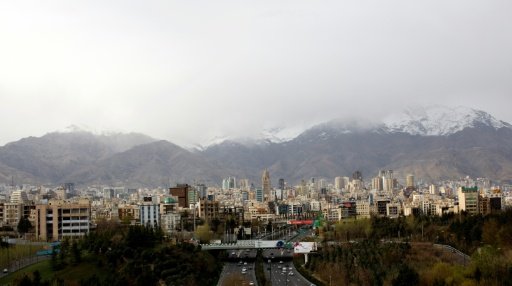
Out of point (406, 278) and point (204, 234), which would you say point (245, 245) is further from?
point (406, 278)

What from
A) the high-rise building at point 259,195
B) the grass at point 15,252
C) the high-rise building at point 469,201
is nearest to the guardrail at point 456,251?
the high-rise building at point 469,201

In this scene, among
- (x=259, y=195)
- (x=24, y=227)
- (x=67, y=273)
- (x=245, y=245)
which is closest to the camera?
(x=67, y=273)

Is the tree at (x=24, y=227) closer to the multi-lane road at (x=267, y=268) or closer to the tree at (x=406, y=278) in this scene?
the multi-lane road at (x=267, y=268)

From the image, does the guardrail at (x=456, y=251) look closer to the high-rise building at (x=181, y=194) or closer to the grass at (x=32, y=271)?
the grass at (x=32, y=271)

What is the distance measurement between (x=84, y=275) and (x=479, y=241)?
32374mm

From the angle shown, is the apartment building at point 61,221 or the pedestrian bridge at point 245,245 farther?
the apartment building at point 61,221

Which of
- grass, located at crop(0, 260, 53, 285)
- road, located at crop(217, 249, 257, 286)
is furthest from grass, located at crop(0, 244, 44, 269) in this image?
road, located at crop(217, 249, 257, 286)

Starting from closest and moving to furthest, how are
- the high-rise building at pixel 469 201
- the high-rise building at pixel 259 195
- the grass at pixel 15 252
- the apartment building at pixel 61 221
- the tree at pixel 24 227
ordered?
the grass at pixel 15 252 < the apartment building at pixel 61 221 < the tree at pixel 24 227 < the high-rise building at pixel 469 201 < the high-rise building at pixel 259 195

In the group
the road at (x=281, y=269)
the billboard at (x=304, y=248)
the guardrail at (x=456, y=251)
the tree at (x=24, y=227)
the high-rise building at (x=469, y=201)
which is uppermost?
the high-rise building at (x=469, y=201)

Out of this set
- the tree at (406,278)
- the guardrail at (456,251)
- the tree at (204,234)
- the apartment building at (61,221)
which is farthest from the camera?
the tree at (204,234)

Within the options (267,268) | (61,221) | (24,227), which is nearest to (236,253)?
(267,268)

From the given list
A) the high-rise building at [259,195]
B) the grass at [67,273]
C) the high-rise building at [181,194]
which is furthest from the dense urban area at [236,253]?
the high-rise building at [259,195]

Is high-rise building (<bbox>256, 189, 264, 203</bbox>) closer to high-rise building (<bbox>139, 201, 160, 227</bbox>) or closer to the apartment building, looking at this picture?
high-rise building (<bbox>139, 201, 160, 227</bbox>)

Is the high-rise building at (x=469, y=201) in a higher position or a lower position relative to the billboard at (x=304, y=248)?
higher
